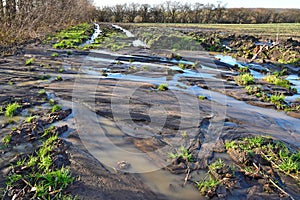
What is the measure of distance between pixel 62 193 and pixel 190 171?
1.94 meters

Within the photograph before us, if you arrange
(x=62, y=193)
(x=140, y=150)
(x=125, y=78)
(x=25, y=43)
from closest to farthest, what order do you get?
(x=62, y=193)
(x=140, y=150)
(x=125, y=78)
(x=25, y=43)

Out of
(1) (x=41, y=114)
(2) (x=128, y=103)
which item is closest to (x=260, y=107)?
(2) (x=128, y=103)

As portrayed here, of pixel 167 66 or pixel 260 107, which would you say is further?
pixel 167 66

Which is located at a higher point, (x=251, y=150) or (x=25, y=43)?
(x=25, y=43)

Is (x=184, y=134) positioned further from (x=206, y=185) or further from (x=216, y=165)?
(x=206, y=185)

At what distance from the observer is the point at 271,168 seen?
4234 mm

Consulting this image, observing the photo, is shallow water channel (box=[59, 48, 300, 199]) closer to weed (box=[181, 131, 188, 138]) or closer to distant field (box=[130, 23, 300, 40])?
weed (box=[181, 131, 188, 138])

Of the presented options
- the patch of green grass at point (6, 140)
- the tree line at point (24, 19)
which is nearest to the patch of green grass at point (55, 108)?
the patch of green grass at point (6, 140)

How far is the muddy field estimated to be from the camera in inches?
146

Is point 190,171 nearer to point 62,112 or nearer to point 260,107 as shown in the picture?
point 62,112

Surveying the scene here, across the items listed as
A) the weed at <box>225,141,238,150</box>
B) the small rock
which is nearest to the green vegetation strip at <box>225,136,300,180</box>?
the weed at <box>225,141,238,150</box>

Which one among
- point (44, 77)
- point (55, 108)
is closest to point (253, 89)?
point (55, 108)

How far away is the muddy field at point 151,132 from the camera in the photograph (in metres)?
3.71

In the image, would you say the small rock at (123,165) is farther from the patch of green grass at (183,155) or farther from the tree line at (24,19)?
the tree line at (24,19)
